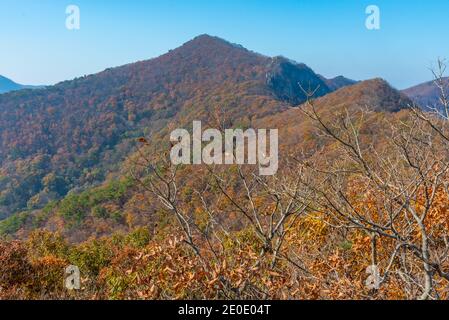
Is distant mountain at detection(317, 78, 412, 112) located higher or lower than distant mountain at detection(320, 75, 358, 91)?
lower

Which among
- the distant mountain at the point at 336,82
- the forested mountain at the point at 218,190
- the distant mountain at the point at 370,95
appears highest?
the distant mountain at the point at 336,82

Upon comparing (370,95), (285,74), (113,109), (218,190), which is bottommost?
(113,109)

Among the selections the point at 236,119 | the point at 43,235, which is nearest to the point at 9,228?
the point at 43,235

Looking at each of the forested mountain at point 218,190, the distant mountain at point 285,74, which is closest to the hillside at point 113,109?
the distant mountain at point 285,74

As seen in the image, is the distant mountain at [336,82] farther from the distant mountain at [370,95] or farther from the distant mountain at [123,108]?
the distant mountain at [370,95]

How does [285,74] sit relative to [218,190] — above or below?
above

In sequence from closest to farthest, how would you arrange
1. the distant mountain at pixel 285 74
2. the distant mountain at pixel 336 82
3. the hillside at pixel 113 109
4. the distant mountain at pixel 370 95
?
the distant mountain at pixel 370 95 < the hillside at pixel 113 109 < the distant mountain at pixel 285 74 < the distant mountain at pixel 336 82

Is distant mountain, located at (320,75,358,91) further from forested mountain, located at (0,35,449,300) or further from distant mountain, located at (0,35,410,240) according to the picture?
distant mountain, located at (0,35,410,240)

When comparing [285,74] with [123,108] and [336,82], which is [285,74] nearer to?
[336,82]

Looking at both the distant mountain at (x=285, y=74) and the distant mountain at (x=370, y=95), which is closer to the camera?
the distant mountain at (x=370, y=95)

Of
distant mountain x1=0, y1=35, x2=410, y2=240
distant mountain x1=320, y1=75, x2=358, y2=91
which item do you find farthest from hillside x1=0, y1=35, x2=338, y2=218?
distant mountain x1=320, y1=75, x2=358, y2=91

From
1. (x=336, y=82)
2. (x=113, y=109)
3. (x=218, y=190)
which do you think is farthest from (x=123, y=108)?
(x=218, y=190)

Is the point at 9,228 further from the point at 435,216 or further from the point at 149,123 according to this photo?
the point at 149,123
